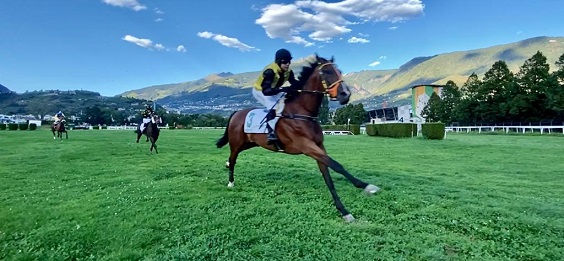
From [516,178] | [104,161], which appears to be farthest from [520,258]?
[104,161]

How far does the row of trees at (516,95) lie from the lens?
44688 millimetres

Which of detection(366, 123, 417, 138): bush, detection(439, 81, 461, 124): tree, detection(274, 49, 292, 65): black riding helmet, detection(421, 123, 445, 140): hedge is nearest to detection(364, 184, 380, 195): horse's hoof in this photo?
detection(274, 49, 292, 65): black riding helmet

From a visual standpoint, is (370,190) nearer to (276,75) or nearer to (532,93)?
(276,75)

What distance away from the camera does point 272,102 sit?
7617mm

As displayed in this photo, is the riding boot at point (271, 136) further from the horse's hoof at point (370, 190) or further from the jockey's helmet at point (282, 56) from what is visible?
the horse's hoof at point (370, 190)

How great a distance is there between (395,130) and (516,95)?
2872 cm

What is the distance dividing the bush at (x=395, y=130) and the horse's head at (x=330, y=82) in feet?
84.1

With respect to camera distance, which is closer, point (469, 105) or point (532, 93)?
point (532, 93)

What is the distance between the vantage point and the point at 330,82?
20.8ft

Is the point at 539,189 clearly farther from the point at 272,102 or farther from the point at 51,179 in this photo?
the point at 51,179

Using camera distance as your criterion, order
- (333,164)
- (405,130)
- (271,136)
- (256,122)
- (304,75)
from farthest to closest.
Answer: (405,130) → (256,122) → (271,136) → (304,75) → (333,164)

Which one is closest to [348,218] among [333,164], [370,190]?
[370,190]

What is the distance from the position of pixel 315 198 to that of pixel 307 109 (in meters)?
1.71

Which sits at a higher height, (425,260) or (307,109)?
(307,109)
